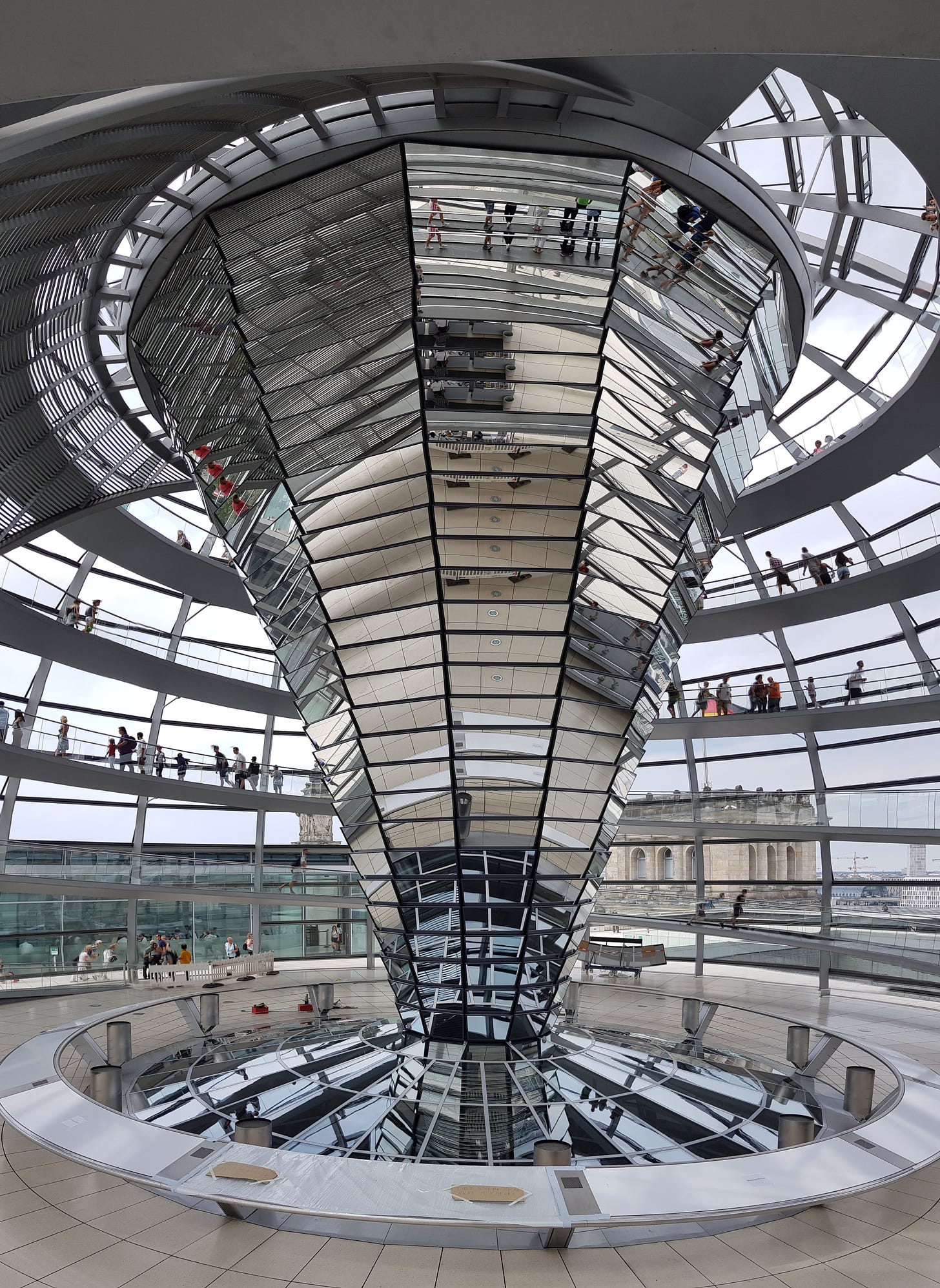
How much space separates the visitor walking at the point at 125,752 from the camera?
1063 inches

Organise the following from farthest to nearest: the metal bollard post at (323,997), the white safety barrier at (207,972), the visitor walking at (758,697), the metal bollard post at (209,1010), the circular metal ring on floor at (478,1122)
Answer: the visitor walking at (758,697) < the white safety barrier at (207,972) < the metal bollard post at (323,997) < the metal bollard post at (209,1010) < the circular metal ring on floor at (478,1122)

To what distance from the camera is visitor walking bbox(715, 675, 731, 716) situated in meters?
29.8

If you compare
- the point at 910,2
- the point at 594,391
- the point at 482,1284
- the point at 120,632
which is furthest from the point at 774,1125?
the point at 120,632

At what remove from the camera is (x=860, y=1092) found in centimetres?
1272

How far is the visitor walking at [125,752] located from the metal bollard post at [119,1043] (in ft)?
39.9

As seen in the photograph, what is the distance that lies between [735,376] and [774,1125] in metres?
10.6

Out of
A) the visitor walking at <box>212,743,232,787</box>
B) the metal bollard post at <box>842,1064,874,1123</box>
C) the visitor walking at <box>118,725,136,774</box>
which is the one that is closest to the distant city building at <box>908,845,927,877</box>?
the metal bollard post at <box>842,1064,874,1123</box>

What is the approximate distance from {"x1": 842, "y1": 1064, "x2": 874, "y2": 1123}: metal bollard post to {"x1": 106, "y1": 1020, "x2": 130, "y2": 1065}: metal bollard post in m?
10.7

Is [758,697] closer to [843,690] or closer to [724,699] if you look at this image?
[724,699]

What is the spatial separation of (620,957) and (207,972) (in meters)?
12.1

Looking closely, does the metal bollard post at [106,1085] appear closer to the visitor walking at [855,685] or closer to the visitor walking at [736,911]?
the visitor walking at [736,911]

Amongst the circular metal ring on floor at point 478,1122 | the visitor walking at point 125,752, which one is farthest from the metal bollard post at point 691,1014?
the visitor walking at point 125,752

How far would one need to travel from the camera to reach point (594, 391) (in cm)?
1316

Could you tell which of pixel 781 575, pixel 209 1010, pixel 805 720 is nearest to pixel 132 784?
pixel 209 1010
